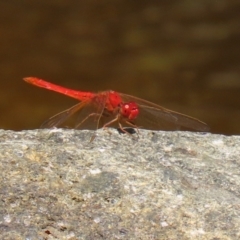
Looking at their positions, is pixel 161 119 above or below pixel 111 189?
above

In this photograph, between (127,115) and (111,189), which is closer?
(111,189)

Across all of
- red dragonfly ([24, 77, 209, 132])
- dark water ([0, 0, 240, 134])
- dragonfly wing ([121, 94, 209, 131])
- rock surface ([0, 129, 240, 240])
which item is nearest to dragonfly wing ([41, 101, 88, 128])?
red dragonfly ([24, 77, 209, 132])

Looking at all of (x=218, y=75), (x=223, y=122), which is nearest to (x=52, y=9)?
(x=218, y=75)

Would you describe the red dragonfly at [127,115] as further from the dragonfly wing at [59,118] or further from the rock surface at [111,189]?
the rock surface at [111,189]

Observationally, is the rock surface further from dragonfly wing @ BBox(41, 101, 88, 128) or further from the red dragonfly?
the red dragonfly

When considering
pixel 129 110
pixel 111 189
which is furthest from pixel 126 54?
pixel 111 189

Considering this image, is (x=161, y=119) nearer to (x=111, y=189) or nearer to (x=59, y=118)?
(x=59, y=118)
